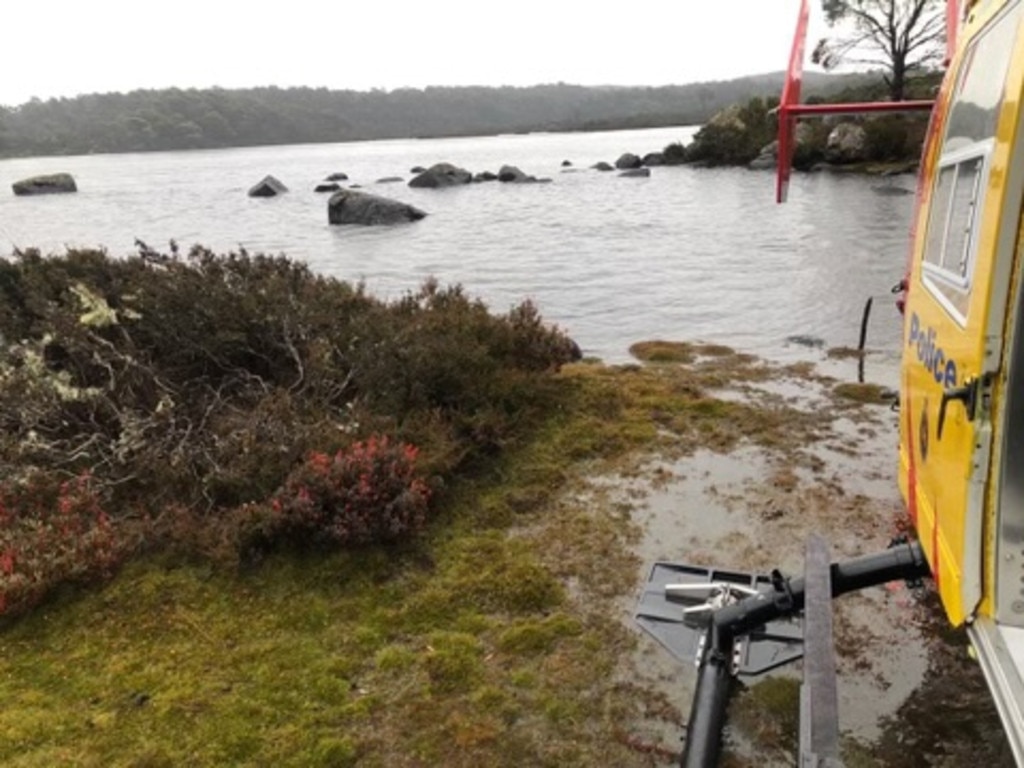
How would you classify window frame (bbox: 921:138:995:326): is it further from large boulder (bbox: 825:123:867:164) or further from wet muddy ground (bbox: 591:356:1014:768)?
large boulder (bbox: 825:123:867:164)

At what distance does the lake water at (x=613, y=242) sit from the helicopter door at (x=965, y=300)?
7.51 m

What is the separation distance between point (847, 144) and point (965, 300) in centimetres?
4815

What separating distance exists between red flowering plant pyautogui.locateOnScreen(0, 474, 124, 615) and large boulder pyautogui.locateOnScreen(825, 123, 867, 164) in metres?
47.8

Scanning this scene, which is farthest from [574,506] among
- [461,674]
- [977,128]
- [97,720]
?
[977,128]

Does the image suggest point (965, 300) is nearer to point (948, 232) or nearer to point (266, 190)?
point (948, 232)

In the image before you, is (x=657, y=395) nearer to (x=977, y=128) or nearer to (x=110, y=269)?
(x=977, y=128)

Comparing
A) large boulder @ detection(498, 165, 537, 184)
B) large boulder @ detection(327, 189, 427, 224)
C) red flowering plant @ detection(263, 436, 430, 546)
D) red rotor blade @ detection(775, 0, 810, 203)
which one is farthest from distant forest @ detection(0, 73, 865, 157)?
red flowering plant @ detection(263, 436, 430, 546)

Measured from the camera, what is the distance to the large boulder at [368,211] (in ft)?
117

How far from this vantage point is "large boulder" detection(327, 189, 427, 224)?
35.7 m

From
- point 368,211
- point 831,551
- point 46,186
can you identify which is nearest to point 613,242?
point 368,211

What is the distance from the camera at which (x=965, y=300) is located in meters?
3.33

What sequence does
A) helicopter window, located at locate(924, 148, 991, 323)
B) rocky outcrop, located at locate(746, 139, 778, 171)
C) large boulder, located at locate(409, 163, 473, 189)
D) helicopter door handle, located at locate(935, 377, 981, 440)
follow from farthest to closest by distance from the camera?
large boulder, located at locate(409, 163, 473, 189) → rocky outcrop, located at locate(746, 139, 778, 171) → helicopter window, located at locate(924, 148, 991, 323) → helicopter door handle, located at locate(935, 377, 981, 440)

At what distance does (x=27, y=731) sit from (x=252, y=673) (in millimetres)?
1289

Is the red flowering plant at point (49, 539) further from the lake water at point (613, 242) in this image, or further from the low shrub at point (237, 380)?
the lake water at point (613, 242)
